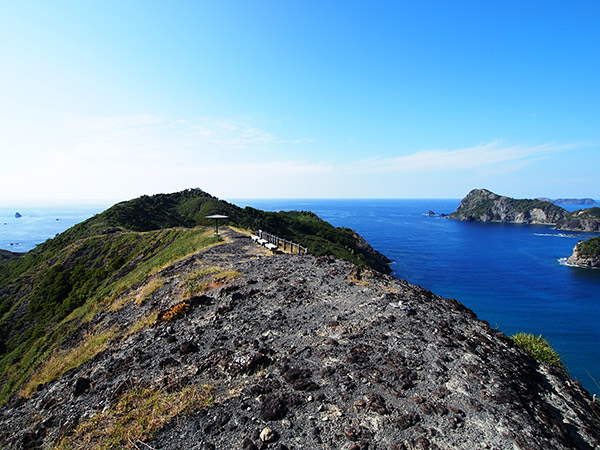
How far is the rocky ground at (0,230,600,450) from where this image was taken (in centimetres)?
603

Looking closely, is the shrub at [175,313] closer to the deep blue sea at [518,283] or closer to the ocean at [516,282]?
the ocean at [516,282]

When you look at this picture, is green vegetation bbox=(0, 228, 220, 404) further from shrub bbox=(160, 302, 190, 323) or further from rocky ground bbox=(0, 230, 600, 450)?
rocky ground bbox=(0, 230, 600, 450)

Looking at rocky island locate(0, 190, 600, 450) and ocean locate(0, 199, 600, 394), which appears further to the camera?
ocean locate(0, 199, 600, 394)

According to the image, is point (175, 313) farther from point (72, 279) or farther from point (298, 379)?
point (72, 279)

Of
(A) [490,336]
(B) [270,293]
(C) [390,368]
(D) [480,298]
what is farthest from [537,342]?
(D) [480,298]

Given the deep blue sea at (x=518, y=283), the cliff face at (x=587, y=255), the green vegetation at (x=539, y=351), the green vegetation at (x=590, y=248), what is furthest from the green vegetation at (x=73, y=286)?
the green vegetation at (x=590, y=248)

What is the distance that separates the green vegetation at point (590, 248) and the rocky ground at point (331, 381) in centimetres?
13662

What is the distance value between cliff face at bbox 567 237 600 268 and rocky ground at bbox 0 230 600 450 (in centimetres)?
13498

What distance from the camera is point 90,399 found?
28.6 ft

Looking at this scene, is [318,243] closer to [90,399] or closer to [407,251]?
[407,251]

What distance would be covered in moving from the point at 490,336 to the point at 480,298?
76682 mm

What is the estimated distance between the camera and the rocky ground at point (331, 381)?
6029 mm

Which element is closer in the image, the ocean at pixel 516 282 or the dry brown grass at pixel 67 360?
the dry brown grass at pixel 67 360

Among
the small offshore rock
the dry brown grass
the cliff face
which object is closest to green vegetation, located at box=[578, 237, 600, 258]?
the cliff face
